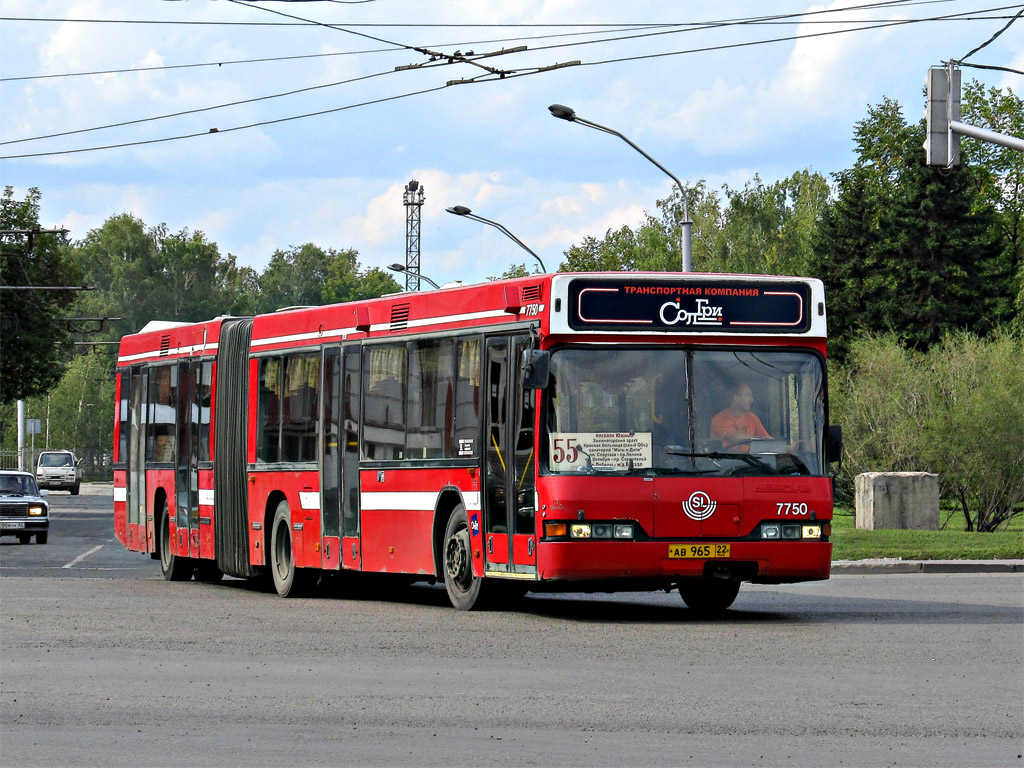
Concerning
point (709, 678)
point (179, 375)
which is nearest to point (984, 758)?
point (709, 678)

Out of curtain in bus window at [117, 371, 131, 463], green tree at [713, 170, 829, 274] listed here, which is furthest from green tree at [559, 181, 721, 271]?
curtain in bus window at [117, 371, 131, 463]

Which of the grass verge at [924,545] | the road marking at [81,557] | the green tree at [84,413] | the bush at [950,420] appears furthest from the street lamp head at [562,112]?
the green tree at [84,413]

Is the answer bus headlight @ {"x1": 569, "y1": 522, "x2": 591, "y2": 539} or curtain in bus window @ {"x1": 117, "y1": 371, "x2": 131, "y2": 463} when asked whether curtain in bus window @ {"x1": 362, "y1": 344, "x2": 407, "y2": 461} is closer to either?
bus headlight @ {"x1": 569, "y1": 522, "x2": 591, "y2": 539}

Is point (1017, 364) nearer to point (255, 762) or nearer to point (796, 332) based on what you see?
point (796, 332)

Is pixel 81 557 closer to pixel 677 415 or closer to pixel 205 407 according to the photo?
pixel 205 407

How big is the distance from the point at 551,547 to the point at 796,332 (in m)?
3.03

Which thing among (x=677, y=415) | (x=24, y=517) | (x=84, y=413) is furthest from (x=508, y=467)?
(x=84, y=413)

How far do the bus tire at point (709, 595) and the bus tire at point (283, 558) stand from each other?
482 centimetres

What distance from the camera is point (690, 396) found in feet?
53.2

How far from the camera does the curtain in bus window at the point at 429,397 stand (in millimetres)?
17641

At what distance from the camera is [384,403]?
61.4 feet

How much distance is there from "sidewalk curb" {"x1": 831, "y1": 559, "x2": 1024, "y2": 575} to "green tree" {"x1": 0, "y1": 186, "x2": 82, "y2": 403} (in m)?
38.7

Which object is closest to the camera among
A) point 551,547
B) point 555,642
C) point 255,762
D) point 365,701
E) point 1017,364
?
point 255,762

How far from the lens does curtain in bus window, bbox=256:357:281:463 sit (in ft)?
68.9
